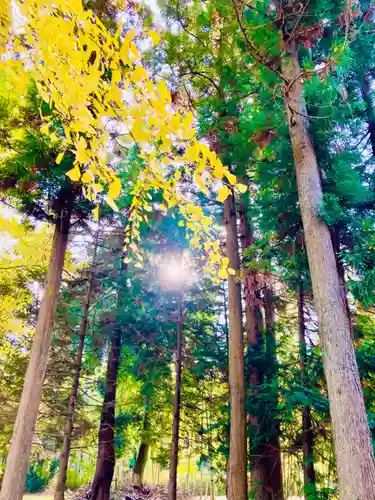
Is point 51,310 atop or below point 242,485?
atop

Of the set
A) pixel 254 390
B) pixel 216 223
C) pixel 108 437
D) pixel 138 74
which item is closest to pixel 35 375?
pixel 254 390

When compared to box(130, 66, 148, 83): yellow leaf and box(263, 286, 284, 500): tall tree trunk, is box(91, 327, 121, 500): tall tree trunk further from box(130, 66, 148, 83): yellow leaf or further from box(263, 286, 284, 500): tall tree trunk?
box(130, 66, 148, 83): yellow leaf

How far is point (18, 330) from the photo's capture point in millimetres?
6656

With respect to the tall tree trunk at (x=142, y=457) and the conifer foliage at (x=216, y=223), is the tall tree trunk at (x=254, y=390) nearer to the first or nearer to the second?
the conifer foliage at (x=216, y=223)

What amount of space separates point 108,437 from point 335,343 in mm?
6328

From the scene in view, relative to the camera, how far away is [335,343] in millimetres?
2994

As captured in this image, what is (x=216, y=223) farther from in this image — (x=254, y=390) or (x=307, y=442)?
(x=307, y=442)

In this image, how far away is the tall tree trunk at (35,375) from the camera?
162 inches

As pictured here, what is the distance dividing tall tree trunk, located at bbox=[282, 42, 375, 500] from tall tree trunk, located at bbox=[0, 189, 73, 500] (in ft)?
12.5

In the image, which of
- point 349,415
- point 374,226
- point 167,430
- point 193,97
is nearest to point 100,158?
point 349,415

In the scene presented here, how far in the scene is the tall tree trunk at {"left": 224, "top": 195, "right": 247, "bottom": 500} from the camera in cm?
416

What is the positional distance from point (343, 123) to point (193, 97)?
9.80 feet

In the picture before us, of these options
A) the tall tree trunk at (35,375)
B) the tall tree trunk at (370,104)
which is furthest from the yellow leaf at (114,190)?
the tall tree trunk at (370,104)

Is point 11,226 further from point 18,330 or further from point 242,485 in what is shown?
point 242,485
